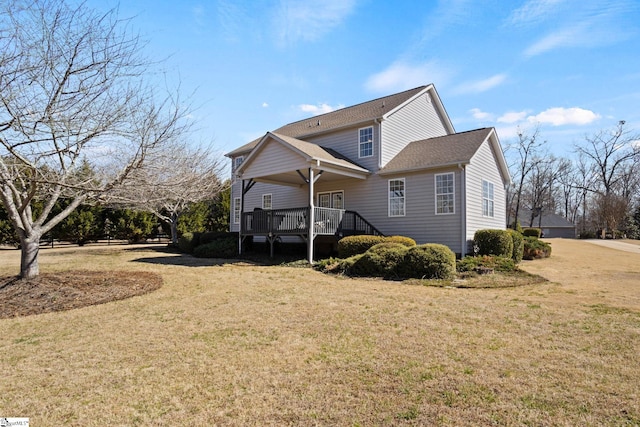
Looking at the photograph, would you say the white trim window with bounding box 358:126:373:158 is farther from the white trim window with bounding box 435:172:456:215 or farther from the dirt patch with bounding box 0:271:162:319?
the dirt patch with bounding box 0:271:162:319

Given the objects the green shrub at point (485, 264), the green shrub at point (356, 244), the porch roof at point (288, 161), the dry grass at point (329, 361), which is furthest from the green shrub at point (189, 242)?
the green shrub at point (485, 264)

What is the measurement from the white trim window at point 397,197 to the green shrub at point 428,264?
206 inches

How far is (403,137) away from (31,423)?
1751 cm

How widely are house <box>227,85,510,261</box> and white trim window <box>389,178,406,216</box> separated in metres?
0.04

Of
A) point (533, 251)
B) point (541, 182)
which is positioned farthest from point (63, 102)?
point (541, 182)

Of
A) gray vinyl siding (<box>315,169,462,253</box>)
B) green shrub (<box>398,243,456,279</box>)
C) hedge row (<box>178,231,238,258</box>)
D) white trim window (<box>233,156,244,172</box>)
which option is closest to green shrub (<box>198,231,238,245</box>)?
hedge row (<box>178,231,238,258</box>)

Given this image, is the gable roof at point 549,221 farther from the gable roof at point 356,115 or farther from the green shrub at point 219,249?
the green shrub at point 219,249

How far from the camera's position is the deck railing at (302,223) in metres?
15.4

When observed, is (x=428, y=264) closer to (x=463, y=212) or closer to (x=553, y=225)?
(x=463, y=212)

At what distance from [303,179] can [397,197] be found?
4109 mm

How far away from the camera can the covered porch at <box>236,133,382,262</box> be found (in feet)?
48.6

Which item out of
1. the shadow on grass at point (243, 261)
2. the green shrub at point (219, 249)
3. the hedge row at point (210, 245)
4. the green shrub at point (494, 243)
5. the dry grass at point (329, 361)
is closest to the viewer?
the dry grass at point (329, 361)

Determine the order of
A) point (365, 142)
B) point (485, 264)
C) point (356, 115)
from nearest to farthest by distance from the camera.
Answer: point (485, 264) → point (365, 142) → point (356, 115)

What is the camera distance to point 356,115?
62.0 ft
